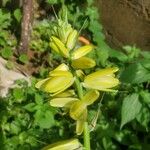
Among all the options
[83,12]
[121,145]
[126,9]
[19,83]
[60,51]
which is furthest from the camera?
[83,12]

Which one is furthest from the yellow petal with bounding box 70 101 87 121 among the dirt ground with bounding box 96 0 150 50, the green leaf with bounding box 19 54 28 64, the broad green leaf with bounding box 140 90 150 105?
the green leaf with bounding box 19 54 28 64

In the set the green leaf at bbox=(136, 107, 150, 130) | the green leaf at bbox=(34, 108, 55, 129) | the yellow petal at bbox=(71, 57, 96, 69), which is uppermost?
the yellow petal at bbox=(71, 57, 96, 69)

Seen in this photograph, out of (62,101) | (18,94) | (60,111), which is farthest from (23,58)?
(62,101)

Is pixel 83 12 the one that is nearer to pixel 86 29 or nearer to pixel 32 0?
pixel 86 29

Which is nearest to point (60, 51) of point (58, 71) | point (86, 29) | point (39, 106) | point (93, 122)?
point (58, 71)

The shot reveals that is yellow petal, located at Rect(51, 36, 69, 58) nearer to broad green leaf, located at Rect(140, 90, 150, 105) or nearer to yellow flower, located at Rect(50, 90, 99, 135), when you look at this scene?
yellow flower, located at Rect(50, 90, 99, 135)
